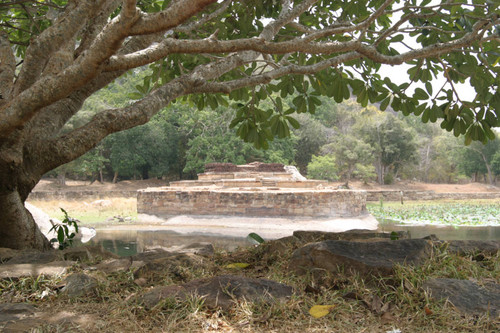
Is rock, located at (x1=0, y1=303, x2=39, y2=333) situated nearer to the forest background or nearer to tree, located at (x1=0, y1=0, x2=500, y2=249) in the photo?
tree, located at (x1=0, y1=0, x2=500, y2=249)

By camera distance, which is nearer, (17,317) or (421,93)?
(17,317)

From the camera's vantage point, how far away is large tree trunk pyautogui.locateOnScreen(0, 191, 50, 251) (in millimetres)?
3005

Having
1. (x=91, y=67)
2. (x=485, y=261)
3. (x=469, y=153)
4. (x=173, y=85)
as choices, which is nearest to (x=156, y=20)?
(x=91, y=67)

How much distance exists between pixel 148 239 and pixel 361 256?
31.2 feet

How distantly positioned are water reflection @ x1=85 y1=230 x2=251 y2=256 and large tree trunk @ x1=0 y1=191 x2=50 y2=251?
17.1ft

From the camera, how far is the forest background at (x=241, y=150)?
32094 mm

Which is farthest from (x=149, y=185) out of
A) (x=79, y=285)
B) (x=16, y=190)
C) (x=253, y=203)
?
(x=79, y=285)

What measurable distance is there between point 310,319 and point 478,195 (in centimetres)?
3236

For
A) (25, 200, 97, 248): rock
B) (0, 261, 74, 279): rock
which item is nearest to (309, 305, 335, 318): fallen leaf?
(0, 261, 74, 279): rock

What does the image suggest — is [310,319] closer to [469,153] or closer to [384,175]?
[384,175]

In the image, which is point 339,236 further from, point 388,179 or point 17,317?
point 388,179

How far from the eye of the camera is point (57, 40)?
280 centimetres

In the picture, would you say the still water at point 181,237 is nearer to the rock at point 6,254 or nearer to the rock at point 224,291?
the rock at point 6,254

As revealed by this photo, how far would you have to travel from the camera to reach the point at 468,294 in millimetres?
1767
